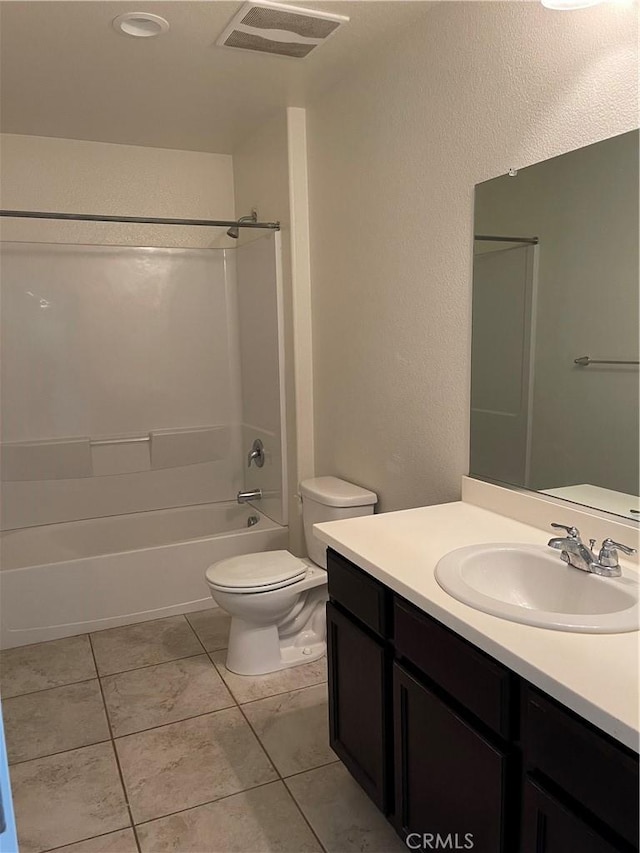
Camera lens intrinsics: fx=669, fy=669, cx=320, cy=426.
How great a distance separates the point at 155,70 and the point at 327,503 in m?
1.85

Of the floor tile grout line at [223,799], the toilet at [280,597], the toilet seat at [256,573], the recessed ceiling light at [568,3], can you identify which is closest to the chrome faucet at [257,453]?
the toilet at [280,597]

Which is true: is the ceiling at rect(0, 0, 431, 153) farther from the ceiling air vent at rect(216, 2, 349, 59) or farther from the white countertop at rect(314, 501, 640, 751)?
the white countertop at rect(314, 501, 640, 751)

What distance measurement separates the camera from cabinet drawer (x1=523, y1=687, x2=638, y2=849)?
0.99 m

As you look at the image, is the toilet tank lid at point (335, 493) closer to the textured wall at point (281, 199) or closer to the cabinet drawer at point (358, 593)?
the textured wall at point (281, 199)

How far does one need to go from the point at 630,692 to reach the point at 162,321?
3.29 metres

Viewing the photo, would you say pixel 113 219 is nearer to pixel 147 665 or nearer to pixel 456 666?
pixel 147 665

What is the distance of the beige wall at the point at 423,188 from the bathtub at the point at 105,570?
0.72 m

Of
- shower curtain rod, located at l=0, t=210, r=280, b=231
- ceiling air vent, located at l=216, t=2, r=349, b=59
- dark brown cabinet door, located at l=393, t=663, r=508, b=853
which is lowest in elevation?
dark brown cabinet door, located at l=393, t=663, r=508, b=853

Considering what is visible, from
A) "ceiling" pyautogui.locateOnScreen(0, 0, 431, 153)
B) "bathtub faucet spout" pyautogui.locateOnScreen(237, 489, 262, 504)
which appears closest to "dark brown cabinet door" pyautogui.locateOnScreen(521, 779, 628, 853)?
"ceiling" pyautogui.locateOnScreen(0, 0, 431, 153)

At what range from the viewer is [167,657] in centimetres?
286

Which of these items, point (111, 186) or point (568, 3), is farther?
point (111, 186)

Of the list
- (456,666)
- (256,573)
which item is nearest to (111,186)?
(256,573)

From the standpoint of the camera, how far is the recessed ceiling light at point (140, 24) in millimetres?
2176

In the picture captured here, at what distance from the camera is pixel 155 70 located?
262cm
